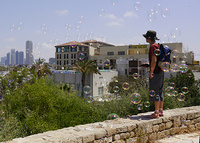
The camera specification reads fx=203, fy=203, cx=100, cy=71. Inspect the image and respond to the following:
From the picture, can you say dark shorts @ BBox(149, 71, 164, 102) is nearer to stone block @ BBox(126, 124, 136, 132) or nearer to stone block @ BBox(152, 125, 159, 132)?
stone block @ BBox(152, 125, 159, 132)

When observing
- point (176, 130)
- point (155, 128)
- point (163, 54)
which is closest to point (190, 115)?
point (176, 130)

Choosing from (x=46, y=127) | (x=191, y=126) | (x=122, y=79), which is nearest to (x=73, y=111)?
(x=46, y=127)

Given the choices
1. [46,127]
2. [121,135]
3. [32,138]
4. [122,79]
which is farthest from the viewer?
[122,79]

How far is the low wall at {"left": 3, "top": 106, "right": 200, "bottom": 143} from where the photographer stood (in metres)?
3.27

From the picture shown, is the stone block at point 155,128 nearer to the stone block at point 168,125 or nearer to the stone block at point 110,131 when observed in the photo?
the stone block at point 168,125

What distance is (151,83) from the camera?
179 inches

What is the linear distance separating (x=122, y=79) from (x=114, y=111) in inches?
1407

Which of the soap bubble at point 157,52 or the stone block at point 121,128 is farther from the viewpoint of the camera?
the soap bubble at point 157,52

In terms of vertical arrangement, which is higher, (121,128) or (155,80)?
(155,80)

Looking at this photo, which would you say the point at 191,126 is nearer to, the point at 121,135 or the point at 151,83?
the point at 151,83

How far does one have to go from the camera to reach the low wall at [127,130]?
10.7 ft

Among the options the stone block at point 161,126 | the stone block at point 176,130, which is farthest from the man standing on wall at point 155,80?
the stone block at point 176,130

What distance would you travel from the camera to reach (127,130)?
155 inches

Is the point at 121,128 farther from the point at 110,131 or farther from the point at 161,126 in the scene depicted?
the point at 161,126
